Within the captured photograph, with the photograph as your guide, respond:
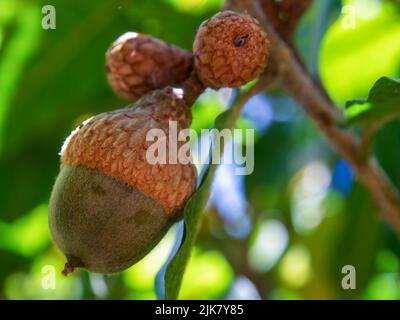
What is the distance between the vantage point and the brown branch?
2.07 meters

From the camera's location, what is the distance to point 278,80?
2.16m

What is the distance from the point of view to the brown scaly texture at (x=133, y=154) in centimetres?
183

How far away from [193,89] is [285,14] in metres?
0.37

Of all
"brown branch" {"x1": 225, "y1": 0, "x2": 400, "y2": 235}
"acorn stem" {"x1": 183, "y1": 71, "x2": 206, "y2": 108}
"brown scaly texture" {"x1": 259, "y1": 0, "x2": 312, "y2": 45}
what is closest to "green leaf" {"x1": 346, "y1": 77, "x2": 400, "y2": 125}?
"brown branch" {"x1": 225, "y1": 0, "x2": 400, "y2": 235}

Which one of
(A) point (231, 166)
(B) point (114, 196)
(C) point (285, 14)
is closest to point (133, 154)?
(B) point (114, 196)

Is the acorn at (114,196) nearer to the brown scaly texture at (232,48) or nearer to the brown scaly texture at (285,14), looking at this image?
the brown scaly texture at (232,48)

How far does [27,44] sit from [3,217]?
671 mm

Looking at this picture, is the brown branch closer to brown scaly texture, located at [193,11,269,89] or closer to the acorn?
brown scaly texture, located at [193,11,269,89]

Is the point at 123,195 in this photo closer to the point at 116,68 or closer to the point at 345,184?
the point at 116,68

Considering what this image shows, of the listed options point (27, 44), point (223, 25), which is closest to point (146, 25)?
point (27, 44)

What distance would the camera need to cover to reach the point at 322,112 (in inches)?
89.6

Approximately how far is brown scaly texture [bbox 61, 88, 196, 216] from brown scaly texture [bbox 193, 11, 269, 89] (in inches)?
6.6

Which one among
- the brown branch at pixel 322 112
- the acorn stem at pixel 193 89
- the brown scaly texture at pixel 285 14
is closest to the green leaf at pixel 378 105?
the brown branch at pixel 322 112

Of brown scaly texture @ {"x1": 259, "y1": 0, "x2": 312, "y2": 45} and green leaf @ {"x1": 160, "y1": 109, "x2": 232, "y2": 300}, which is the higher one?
brown scaly texture @ {"x1": 259, "y1": 0, "x2": 312, "y2": 45}
